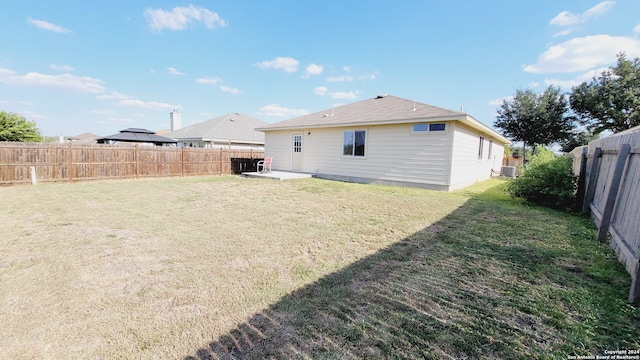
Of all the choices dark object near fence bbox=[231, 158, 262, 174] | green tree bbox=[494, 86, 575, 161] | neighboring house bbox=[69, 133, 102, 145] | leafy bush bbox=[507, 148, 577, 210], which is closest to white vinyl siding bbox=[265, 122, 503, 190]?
leafy bush bbox=[507, 148, 577, 210]

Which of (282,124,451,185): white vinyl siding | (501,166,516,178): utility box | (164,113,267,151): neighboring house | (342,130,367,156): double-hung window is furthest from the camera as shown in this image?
(164,113,267,151): neighboring house

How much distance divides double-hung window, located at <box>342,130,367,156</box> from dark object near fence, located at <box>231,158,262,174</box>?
7.17m

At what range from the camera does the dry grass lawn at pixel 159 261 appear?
1.94 meters

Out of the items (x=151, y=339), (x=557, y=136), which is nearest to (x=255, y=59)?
(x=151, y=339)

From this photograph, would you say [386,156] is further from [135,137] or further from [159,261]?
[135,137]

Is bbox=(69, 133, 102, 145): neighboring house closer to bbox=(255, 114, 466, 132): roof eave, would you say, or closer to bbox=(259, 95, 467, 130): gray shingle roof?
bbox=(255, 114, 466, 132): roof eave

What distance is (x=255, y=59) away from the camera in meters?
19.7

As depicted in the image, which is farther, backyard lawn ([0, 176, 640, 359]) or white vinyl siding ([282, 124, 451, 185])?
white vinyl siding ([282, 124, 451, 185])

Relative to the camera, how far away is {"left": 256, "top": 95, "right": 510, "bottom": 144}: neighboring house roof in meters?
9.18

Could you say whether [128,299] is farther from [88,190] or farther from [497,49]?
[497,49]

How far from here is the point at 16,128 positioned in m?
14.5

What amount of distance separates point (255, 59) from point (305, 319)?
824 inches

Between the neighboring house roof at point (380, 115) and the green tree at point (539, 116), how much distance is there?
14406mm

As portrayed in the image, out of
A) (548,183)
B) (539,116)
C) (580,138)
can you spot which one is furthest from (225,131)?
(580,138)
